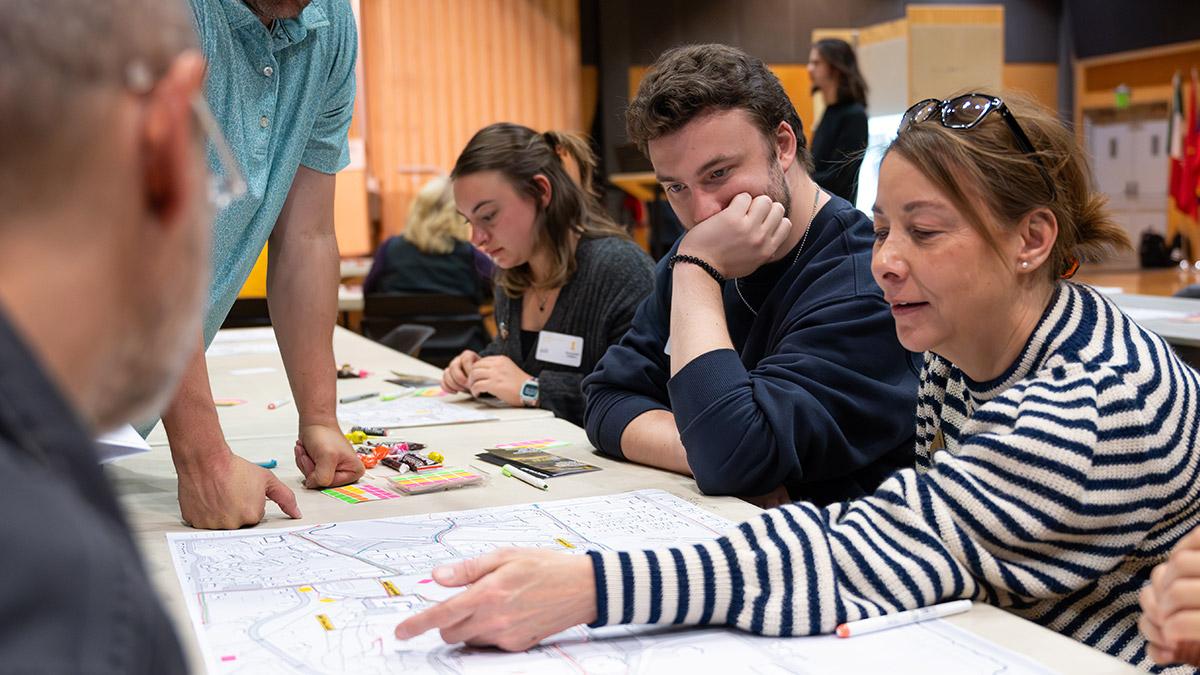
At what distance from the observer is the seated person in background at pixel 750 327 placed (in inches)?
64.2

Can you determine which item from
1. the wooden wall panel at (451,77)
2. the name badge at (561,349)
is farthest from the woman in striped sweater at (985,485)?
the wooden wall panel at (451,77)

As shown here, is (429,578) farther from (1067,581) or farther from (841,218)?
(841,218)

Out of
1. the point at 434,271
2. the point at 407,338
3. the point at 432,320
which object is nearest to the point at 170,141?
the point at 407,338

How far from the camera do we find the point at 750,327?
1.97m

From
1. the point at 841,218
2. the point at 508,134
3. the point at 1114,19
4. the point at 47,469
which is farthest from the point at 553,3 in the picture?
the point at 47,469

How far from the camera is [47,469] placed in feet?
1.58

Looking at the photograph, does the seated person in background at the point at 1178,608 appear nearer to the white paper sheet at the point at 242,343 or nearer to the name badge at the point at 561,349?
the name badge at the point at 561,349

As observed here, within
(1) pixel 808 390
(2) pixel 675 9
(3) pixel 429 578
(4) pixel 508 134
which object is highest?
(2) pixel 675 9

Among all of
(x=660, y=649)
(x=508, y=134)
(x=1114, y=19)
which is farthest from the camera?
(x=1114, y=19)

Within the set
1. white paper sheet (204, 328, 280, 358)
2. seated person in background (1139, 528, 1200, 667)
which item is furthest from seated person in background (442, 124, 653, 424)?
seated person in background (1139, 528, 1200, 667)

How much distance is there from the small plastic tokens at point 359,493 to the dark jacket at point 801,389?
15.8 inches

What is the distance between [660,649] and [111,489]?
0.61 m

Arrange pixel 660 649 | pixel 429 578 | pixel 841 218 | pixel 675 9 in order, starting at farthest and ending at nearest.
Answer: pixel 675 9 → pixel 841 218 → pixel 429 578 → pixel 660 649

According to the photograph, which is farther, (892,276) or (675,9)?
(675,9)
